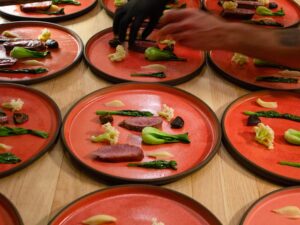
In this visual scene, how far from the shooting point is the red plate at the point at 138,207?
1093 mm

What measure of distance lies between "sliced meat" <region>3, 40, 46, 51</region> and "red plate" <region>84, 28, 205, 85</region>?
187 millimetres

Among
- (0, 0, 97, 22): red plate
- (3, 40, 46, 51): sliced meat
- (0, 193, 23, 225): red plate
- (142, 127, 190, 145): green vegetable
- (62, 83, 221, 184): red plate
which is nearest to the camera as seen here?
(0, 193, 23, 225): red plate

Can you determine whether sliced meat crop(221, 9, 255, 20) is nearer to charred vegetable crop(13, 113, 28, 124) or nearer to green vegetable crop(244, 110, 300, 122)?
green vegetable crop(244, 110, 300, 122)

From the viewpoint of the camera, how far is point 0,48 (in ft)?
5.69

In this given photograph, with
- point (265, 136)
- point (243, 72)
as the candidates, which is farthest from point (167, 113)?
point (243, 72)

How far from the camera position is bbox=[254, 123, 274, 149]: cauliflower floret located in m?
1.35

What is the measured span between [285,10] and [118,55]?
3.27 feet

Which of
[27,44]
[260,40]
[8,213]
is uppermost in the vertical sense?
[260,40]

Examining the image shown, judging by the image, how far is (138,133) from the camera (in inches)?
54.1

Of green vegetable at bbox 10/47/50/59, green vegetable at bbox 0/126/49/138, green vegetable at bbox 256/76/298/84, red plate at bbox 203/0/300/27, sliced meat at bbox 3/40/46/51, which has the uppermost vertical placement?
red plate at bbox 203/0/300/27

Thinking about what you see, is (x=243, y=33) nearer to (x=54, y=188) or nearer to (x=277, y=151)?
(x=277, y=151)

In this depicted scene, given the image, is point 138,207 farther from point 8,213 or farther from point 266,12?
point 266,12

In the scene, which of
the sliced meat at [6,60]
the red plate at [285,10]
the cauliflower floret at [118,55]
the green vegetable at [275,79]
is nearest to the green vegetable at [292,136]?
the green vegetable at [275,79]

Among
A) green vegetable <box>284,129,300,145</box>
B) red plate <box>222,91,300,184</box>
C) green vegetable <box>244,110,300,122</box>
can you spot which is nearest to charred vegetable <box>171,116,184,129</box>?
red plate <box>222,91,300,184</box>
